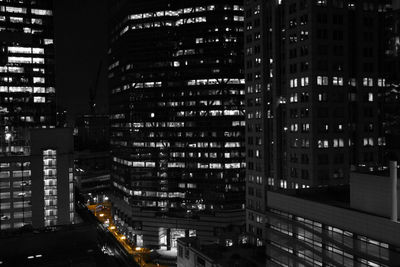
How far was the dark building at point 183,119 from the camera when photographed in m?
133

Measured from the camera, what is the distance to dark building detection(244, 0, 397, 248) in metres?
86.4

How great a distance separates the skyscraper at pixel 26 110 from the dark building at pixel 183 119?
2700 cm

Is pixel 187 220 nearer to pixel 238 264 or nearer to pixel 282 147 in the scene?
pixel 282 147

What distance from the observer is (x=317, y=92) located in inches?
3393

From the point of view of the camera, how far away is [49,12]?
481 ft

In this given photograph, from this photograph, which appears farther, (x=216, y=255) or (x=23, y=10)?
(x=23, y=10)

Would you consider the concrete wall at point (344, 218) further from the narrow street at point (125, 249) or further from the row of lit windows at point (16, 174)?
the row of lit windows at point (16, 174)

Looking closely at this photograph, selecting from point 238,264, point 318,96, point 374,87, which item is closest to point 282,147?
point 318,96

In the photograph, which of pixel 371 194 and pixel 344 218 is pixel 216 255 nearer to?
pixel 344 218

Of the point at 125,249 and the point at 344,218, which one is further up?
the point at 344,218

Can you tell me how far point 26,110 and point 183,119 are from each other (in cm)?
5045

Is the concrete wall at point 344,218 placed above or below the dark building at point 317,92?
below

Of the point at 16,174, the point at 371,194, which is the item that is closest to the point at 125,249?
the point at 16,174

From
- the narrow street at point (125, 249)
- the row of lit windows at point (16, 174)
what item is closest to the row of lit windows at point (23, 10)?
the row of lit windows at point (16, 174)
